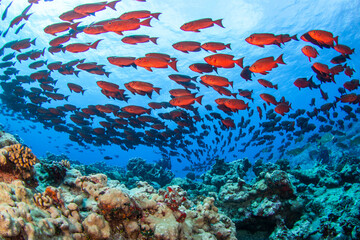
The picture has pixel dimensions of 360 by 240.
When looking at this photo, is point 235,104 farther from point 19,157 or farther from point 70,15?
point 70,15

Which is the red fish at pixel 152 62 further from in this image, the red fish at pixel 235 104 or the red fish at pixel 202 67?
the red fish at pixel 235 104

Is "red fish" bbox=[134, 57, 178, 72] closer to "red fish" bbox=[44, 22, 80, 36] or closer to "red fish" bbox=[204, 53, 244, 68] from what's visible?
"red fish" bbox=[204, 53, 244, 68]

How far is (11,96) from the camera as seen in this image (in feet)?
41.0

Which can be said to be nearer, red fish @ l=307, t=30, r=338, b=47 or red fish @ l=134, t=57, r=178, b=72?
red fish @ l=307, t=30, r=338, b=47

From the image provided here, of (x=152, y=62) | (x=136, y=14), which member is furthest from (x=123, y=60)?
(x=136, y=14)

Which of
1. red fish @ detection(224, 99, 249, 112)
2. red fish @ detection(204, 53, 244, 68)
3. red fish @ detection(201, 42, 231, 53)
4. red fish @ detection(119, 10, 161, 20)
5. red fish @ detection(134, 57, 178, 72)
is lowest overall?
red fish @ detection(224, 99, 249, 112)

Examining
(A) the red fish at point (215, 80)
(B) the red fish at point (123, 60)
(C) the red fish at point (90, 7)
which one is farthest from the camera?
(B) the red fish at point (123, 60)

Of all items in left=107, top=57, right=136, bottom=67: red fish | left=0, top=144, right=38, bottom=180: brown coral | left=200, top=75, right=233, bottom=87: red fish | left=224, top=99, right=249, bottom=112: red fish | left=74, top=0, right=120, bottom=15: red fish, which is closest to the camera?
left=0, top=144, right=38, bottom=180: brown coral

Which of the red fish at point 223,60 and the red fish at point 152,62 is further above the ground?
the red fish at point 223,60

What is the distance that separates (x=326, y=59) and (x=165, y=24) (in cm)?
2478

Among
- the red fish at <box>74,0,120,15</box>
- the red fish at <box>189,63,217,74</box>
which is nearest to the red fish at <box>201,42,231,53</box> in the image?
the red fish at <box>189,63,217,74</box>

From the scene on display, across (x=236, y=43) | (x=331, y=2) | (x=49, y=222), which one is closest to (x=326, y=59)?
(x=331, y=2)

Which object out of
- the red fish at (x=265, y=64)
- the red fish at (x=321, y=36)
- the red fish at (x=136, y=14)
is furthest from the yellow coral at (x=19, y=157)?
the red fish at (x=321, y=36)

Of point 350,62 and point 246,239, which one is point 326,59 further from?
point 246,239
